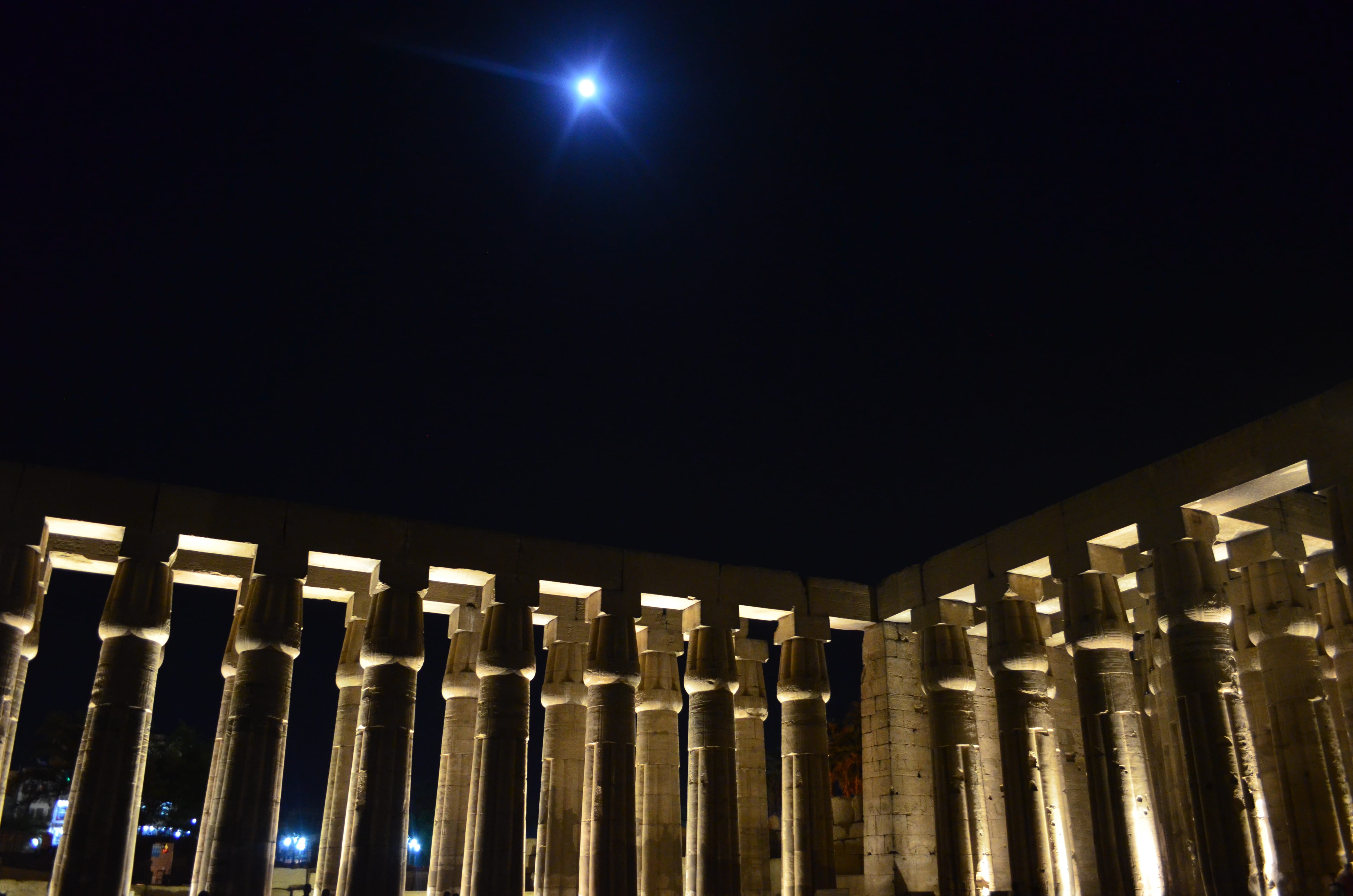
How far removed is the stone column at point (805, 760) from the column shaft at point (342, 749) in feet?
30.9

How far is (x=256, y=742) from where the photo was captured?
17.5 m

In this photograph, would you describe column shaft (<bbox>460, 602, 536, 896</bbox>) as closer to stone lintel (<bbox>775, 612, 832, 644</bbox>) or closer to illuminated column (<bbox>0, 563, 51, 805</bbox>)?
stone lintel (<bbox>775, 612, 832, 644</bbox>)

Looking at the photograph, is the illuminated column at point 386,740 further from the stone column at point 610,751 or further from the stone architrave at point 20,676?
the stone architrave at point 20,676

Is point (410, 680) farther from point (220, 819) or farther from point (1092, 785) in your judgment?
point (1092, 785)

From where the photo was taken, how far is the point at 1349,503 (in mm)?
14812

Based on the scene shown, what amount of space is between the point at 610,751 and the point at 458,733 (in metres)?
4.36

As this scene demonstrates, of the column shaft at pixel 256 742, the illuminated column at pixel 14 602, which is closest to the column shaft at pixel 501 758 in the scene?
the column shaft at pixel 256 742

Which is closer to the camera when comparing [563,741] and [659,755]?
[563,741]

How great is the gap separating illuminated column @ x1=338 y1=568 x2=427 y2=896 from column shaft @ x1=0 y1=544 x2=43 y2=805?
18.0ft

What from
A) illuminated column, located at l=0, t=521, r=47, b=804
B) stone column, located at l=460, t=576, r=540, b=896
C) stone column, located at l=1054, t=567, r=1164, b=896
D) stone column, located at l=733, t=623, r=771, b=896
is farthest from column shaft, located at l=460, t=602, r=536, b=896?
stone column, located at l=1054, t=567, r=1164, b=896

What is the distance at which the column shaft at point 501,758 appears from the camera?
18.3 meters

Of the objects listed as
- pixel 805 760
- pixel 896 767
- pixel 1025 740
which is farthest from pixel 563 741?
pixel 1025 740

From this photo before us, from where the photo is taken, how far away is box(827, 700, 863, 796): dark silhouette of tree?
50062mm

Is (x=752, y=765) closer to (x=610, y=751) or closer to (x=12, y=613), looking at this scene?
(x=610, y=751)
